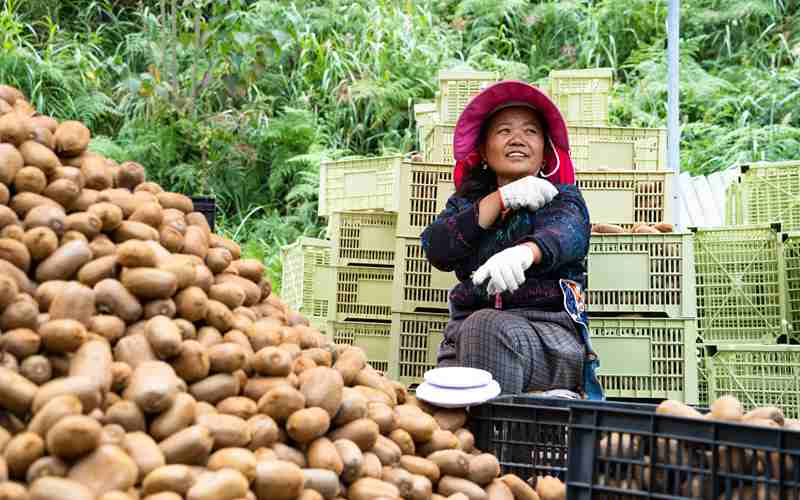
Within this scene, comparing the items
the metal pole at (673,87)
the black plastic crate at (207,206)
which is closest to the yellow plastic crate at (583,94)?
the metal pole at (673,87)

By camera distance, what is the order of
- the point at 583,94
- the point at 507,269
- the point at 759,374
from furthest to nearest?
the point at 583,94, the point at 759,374, the point at 507,269

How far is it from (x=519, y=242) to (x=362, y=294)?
3.31 feet

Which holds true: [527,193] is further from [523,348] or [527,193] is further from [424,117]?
[424,117]

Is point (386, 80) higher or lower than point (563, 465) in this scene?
higher

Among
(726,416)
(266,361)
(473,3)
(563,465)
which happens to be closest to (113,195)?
(266,361)

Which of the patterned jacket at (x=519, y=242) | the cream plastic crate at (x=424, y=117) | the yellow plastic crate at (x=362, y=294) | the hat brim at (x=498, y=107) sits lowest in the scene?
the yellow plastic crate at (x=362, y=294)

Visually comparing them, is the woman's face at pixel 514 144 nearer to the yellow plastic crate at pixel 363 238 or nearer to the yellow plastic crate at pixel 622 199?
the yellow plastic crate at pixel 622 199

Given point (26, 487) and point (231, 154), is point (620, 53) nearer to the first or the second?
point (231, 154)

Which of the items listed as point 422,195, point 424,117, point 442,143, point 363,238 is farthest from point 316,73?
point 422,195

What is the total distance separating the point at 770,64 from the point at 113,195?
291 inches

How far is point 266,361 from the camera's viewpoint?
80.2 inches

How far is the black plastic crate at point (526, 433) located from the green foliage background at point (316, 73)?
162 inches

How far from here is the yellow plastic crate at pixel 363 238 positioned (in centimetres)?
401

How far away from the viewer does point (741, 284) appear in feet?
14.2
